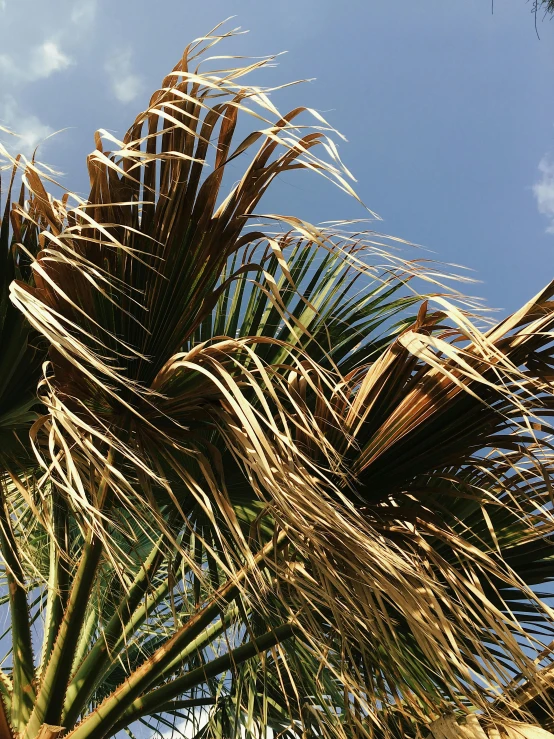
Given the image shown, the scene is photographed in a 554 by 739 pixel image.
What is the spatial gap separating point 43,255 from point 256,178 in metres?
0.43

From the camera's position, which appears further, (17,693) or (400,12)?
(400,12)

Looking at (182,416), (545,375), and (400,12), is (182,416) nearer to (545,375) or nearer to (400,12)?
(545,375)

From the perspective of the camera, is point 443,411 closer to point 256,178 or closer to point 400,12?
point 256,178

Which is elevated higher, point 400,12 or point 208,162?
point 400,12

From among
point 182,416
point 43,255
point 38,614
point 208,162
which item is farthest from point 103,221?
point 38,614

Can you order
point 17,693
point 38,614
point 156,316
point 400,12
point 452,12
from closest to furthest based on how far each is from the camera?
1. point 156,316
2. point 17,693
3. point 38,614
4. point 400,12
5. point 452,12

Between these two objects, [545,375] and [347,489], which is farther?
[347,489]

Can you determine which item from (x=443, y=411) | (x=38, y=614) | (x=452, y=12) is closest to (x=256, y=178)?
(x=443, y=411)

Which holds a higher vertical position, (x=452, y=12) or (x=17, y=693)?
(x=452, y=12)

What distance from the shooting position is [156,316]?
1305 millimetres

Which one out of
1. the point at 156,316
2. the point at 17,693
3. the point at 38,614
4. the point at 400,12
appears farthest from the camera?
the point at 400,12

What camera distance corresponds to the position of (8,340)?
1.35 m

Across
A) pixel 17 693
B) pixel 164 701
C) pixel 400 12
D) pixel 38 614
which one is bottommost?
pixel 164 701

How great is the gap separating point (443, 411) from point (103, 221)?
74 centimetres
